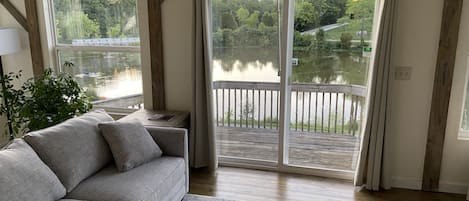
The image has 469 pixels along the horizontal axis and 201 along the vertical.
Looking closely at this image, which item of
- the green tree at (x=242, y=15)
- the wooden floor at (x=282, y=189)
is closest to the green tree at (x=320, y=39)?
the green tree at (x=242, y=15)

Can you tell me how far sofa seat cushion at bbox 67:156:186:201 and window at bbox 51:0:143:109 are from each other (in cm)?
146

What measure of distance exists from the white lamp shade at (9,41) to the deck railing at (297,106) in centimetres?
224

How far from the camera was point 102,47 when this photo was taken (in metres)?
3.69

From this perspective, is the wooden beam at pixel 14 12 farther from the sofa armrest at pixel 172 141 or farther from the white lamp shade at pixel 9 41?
the sofa armrest at pixel 172 141

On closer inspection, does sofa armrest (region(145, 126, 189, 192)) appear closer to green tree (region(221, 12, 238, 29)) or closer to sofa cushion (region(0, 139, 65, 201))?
sofa cushion (region(0, 139, 65, 201))

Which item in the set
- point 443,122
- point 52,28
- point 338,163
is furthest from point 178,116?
point 443,122

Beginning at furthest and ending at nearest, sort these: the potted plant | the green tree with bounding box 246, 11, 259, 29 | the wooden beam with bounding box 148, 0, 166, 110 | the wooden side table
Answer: the wooden beam with bounding box 148, 0, 166, 110 → the green tree with bounding box 246, 11, 259, 29 → the wooden side table → the potted plant

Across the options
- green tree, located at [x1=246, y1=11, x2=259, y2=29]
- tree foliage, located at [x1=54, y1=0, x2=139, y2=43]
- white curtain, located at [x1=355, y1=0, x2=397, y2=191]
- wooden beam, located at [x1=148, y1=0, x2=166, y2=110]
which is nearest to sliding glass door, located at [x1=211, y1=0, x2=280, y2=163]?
green tree, located at [x1=246, y1=11, x2=259, y2=29]

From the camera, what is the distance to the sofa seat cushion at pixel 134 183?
6.75 ft

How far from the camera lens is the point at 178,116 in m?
3.28

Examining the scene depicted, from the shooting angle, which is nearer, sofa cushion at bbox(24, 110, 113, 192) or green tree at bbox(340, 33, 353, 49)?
sofa cushion at bbox(24, 110, 113, 192)

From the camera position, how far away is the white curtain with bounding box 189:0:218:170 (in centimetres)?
310

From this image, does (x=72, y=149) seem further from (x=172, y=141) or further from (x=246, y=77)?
(x=246, y=77)

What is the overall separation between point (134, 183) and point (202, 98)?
4.29ft
